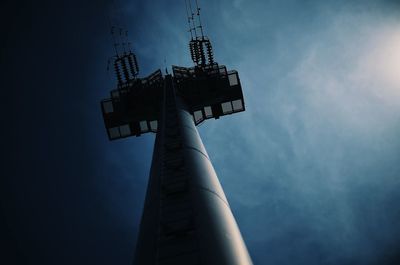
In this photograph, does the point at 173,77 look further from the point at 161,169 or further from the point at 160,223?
the point at 160,223

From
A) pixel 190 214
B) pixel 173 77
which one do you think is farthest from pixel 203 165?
pixel 173 77

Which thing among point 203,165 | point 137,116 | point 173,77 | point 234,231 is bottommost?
point 234,231

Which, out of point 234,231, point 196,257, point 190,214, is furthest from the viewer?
point 190,214

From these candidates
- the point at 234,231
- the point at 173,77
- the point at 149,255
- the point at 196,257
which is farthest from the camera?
the point at 173,77

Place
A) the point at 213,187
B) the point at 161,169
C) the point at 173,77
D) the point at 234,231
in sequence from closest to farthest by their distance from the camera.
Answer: the point at 234,231 → the point at 213,187 → the point at 161,169 → the point at 173,77

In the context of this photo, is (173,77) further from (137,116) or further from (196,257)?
(196,257)

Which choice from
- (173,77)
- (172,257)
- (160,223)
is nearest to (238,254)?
(172,257)

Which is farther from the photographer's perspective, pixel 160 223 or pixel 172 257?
pixel 160 223

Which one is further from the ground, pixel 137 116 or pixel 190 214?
pixel 137 116

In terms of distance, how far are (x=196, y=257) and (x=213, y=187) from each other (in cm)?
469

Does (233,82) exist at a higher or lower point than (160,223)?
higher

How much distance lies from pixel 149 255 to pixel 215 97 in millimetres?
33227

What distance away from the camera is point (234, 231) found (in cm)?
900

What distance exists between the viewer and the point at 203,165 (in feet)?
46.1
